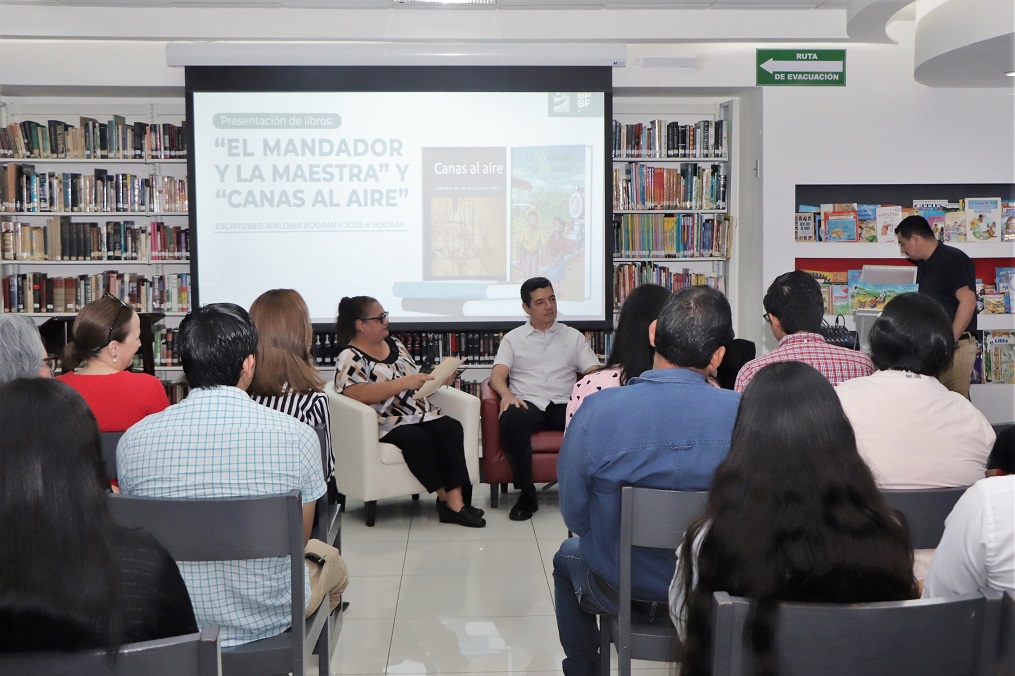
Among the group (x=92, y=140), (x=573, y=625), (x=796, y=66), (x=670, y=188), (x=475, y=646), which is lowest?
(x=475, y=646)

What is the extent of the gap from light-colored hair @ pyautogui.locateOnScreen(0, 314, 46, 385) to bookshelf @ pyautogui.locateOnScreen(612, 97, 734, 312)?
4.34 m

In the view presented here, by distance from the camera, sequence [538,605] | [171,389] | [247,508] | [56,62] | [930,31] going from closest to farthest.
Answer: [247,508] < [538,605] < [930,31] < [56,62] < [171,389]

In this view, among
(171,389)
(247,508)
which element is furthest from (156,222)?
(247,508)

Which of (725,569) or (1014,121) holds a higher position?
(1014,121)

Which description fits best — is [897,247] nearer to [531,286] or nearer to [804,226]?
[804,226]

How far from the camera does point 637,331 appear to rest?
323cm

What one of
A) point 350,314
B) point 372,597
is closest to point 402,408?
point 350,314

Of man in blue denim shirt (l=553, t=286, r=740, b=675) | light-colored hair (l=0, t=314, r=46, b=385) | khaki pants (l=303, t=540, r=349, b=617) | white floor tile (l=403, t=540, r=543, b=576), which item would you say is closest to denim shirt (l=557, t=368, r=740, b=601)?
man in blue denim shirt (l=553, t=286, r=740, b=675)

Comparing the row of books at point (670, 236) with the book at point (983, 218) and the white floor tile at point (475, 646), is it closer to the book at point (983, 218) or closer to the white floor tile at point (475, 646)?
the book at point (983, 218)

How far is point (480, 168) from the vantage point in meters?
6.09

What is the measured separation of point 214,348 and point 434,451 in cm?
252

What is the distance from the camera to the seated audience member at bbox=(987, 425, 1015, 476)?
2324 mm

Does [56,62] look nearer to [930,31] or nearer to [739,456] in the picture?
[930,31]

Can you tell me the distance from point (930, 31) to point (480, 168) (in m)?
2.90
